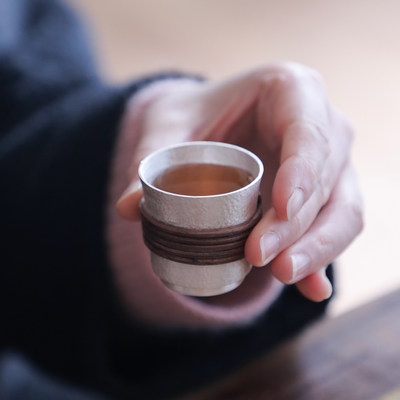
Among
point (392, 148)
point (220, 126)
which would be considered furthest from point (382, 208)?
point (220, 126)

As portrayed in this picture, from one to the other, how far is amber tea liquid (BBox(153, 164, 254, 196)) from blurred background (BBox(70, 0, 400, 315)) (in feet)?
2.65

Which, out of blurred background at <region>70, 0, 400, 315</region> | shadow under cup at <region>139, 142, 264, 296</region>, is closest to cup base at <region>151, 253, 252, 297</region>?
shadow under cup at <region>139, 142, 264, 296</region>

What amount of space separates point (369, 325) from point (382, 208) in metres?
0.80

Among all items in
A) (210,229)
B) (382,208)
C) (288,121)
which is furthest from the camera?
(382,208)

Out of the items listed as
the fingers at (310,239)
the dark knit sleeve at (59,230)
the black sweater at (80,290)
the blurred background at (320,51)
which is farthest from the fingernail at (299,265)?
the blurred background at (320,51)

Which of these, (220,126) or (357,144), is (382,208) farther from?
(220,126)

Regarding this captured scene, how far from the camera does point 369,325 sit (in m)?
0.57

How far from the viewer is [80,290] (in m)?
0.66

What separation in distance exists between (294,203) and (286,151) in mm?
56

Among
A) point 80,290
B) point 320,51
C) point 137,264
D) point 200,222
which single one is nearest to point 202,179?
point 200,222

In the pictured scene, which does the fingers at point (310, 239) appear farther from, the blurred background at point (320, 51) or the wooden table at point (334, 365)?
the blurred background at point (320, 51)

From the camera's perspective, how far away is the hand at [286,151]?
14.5 inches

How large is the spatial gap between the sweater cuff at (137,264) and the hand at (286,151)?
0.12 feet

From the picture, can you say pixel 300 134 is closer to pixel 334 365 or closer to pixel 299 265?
pixel 299 265
